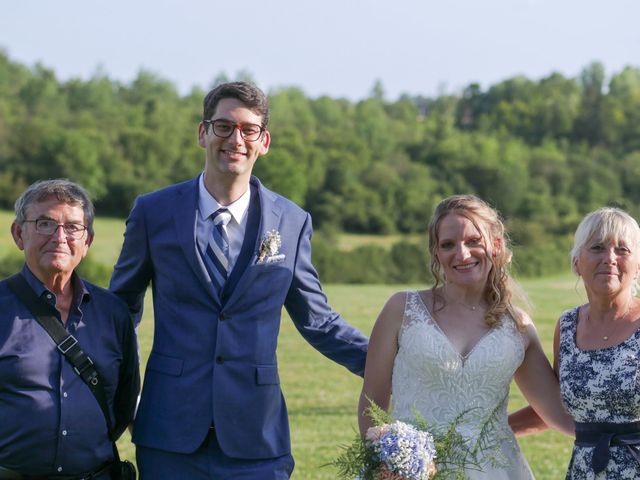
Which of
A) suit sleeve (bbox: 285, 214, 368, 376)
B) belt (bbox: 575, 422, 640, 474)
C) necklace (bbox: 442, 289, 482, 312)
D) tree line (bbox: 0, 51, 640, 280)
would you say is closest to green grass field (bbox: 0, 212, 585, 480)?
necklace (bbox: 442, 289, 482, 312)

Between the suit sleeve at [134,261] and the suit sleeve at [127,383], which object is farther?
the suit sleeve at [134,261]

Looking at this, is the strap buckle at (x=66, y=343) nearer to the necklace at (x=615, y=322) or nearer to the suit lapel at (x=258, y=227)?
the suit lapel at (x=258, y=227)

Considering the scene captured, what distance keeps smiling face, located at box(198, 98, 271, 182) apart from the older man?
0.65 metres

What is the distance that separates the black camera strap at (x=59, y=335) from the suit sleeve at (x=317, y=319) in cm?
115

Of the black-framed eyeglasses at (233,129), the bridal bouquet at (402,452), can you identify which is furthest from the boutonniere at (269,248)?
the bridal bouquet at (402,452)

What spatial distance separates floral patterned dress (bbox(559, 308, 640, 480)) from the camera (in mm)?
4656

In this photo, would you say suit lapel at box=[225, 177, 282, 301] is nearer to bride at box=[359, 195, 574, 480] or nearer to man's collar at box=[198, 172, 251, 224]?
man's collar at box=[198, 172, 251, 224]

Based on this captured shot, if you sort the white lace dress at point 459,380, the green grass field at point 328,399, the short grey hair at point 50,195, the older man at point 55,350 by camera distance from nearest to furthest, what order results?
1. the older man at point 55,350
2. the short grey hair at point 50,195
3. the white lace dress at point 459,380
4. the green grass field at point 328,399

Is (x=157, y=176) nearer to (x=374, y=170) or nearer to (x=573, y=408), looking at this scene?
(x=374, y=170)

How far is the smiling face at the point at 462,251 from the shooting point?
5.05 metres

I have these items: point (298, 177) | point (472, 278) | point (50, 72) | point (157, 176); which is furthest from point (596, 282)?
point (50, 72)

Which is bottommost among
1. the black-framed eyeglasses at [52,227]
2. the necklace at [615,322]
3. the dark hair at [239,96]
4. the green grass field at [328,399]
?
the green grass field at [328,399]

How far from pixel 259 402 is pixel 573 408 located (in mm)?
1515

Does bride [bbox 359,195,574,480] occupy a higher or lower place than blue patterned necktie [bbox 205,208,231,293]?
lower
